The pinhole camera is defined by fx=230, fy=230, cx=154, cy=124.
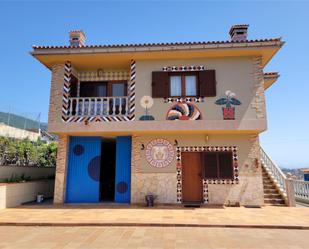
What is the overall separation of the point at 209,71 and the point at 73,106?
21.7ft

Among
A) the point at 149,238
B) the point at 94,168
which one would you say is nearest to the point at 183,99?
the point at 94,168

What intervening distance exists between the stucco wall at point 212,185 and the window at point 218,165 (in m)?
0.39

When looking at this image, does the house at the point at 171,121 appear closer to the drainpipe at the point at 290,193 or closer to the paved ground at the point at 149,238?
the drainpipe at the point at 290,193

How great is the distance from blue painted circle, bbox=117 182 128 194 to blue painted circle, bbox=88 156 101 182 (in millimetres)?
1054

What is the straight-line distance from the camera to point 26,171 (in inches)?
461

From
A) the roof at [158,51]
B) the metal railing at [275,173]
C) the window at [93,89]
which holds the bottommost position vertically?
the metal railing at [275,173]

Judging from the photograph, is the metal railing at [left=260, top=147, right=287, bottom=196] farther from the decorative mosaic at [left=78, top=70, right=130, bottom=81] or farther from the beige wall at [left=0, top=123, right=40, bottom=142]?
the beige wall at [left=0, top=123, right=40, bottom=142]

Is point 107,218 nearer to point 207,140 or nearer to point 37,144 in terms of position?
point 207,140

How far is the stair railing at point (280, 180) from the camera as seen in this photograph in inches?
391

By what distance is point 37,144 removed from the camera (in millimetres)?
15375

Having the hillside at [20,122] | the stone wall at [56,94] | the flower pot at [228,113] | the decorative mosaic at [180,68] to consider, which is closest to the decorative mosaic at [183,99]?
the flower pot at [228,113]

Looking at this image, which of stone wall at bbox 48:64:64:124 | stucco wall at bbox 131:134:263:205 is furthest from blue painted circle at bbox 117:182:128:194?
stone wall at bbox 48:64:64:124

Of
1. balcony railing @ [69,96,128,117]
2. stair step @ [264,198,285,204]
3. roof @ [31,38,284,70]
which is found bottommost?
stair step @ [264,198,285,204]

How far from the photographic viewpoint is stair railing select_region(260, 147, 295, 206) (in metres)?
9.94
